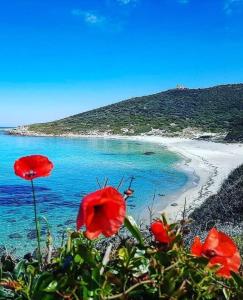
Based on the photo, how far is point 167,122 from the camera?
85312 mm

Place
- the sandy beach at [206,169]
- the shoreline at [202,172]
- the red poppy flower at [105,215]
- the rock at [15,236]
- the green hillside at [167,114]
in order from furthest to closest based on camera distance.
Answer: the green hillside at [167,114]
the sandy beach at [206,169]
the shoreline at [202,172]
the rock at [15,236]
the red poppy flower at [105,215]

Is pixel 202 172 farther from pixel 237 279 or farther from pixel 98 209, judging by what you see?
pixel 98 209

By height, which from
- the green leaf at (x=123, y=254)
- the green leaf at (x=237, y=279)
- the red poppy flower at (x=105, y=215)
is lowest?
the green leaf at (x=237, y=279)

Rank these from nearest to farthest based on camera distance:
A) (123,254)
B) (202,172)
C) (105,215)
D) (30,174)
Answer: (105,215), (123,254), (30,174), (202,172)

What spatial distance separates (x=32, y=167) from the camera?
1.77 meters

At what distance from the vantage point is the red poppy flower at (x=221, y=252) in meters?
1.54

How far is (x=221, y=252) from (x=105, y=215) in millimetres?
448

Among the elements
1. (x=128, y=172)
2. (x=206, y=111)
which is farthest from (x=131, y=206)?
(x=206, y=111)

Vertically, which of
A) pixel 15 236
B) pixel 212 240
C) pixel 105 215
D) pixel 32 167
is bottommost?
pixel 15 236

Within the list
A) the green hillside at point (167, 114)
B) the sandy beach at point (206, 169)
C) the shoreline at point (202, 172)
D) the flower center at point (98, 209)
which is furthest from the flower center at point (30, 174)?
the green hillside at point (167, 114)

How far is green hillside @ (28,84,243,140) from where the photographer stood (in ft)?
270

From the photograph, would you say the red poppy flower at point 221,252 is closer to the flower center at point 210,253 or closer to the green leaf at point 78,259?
the flower center at point 210,253

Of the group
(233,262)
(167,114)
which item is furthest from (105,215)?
(167,114)

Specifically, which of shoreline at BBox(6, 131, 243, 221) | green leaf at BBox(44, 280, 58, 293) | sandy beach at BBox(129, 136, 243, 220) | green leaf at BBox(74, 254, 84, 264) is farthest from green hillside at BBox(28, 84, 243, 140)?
green leaf at BBox(44, 280, 58, 293)
